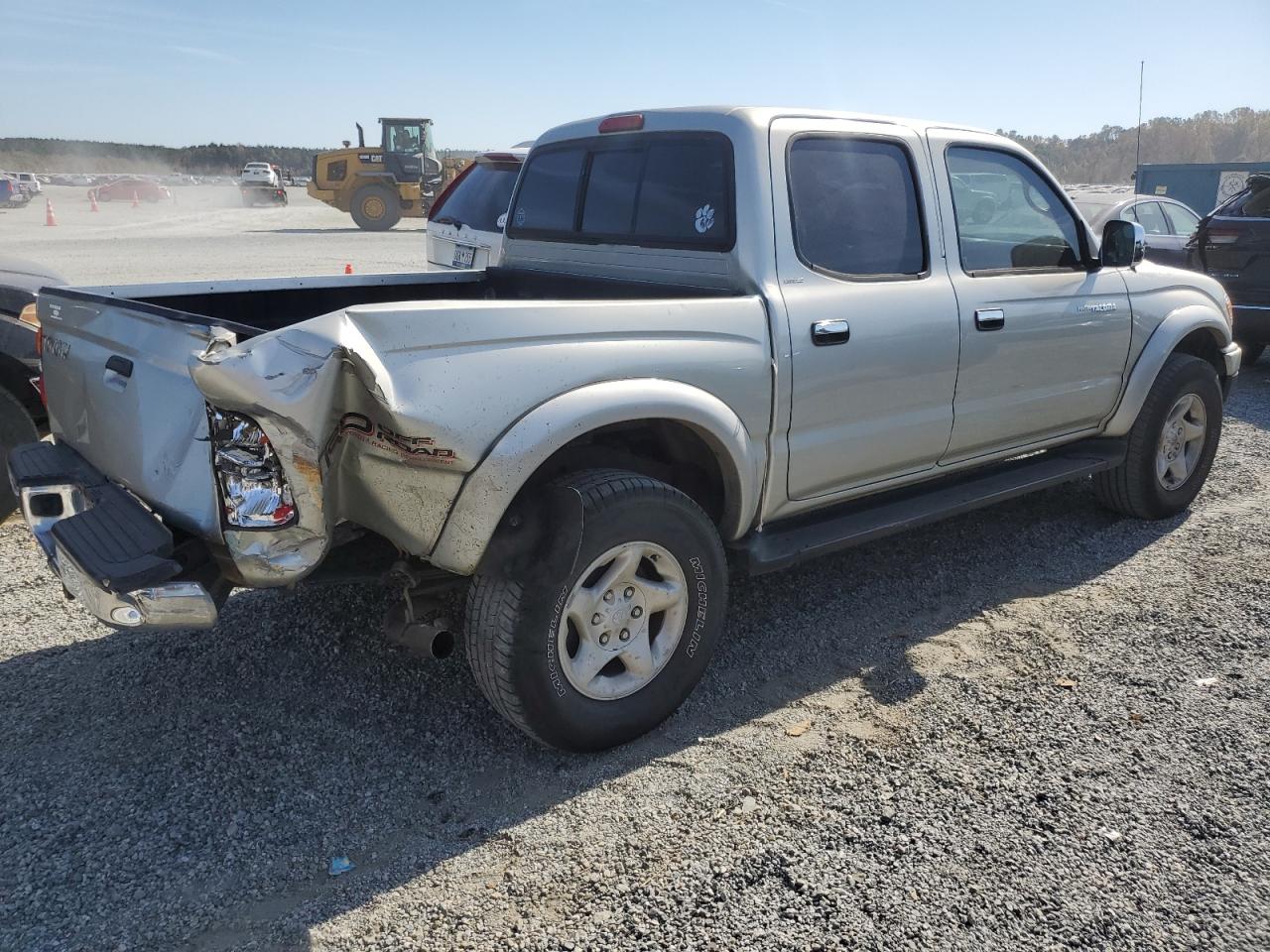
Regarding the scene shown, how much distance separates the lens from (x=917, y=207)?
3986mm

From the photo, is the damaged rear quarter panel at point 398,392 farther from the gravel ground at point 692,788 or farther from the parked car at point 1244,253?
the parked car at point 1244,253

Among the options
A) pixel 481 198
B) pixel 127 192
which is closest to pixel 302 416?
pixel 481 198

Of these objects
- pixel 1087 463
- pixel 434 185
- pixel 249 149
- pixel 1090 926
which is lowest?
pixel 1090 926

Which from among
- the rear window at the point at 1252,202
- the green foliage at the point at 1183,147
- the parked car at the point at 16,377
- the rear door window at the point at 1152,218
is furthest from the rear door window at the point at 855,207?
the green foliage at the point at 1183,147

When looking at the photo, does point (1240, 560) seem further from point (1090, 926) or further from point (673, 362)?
point (673, 362)

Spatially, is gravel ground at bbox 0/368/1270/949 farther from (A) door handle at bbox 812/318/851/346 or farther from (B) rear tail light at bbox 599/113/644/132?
(B) rear tail light at bbox 599/113/644/132

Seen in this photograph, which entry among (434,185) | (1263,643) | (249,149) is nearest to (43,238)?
(434,185)

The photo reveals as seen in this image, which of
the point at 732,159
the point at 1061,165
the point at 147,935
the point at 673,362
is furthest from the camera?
the point at 1061,165

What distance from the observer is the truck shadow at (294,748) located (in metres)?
2.55

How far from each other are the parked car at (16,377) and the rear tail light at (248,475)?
2.91 metres

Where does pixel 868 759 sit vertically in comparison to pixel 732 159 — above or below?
below

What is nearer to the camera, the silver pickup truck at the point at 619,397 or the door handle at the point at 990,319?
the silver pickup truck at the point at 619,397

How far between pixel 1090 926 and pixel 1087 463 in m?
2.90

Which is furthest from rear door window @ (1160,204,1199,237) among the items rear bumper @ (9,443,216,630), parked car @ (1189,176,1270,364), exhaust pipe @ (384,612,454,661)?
rear bumper @ (9,443,216,630)
